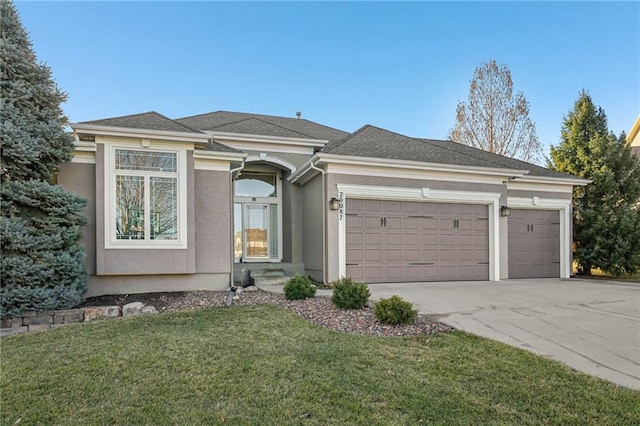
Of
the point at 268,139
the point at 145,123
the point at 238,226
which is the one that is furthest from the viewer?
the point at 238,226

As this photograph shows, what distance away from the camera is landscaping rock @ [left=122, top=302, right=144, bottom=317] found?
6.48 m

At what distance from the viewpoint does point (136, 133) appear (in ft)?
25.0

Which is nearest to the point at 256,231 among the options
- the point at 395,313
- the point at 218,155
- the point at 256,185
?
the point at 256,185

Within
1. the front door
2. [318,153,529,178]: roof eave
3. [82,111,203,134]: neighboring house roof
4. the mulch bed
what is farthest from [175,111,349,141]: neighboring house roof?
the mulch bed

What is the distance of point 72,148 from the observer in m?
6.86

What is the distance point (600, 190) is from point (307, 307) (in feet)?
40.1

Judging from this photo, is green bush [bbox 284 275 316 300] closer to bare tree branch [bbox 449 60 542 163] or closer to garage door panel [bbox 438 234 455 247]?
garage door panel [bbox 438 234 455 247]

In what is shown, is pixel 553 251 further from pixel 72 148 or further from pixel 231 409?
pixel 72 148

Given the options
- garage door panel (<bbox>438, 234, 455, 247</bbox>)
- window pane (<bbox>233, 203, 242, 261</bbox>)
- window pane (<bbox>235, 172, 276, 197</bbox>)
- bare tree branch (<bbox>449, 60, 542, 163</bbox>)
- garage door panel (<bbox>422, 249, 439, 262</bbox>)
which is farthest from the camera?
bare tree branch (<bbox>449, 60, 542, 163</bbox>)

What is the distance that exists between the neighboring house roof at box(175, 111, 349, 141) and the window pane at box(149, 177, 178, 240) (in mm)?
3957

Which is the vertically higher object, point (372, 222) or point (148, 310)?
point (372, 222)

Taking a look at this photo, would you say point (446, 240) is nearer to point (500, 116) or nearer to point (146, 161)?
point (146, 161)

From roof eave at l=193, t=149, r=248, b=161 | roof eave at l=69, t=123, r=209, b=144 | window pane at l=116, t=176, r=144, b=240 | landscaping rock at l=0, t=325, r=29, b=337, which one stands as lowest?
landscaping rock at l=0, t=325, r=29, b=337

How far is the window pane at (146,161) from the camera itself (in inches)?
304
